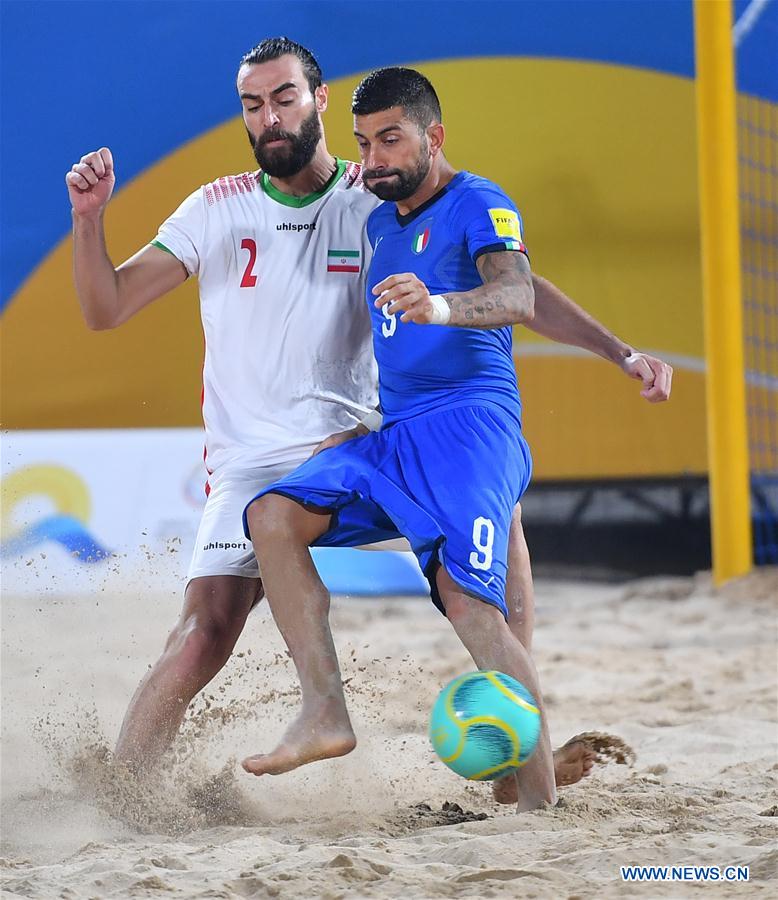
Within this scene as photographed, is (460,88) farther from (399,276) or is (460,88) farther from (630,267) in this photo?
(399,276)

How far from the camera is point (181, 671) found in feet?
9.66

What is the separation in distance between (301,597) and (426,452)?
0.41 meters

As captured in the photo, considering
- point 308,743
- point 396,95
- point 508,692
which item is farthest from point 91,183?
point 508,692

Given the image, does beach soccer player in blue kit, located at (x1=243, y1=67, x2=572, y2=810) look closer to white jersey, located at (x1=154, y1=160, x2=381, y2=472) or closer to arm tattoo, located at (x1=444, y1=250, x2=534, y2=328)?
arm tattoo, located at (x1=444, y1=250, x2=534, y2=328)

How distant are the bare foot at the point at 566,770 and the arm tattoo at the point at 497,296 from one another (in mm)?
1055

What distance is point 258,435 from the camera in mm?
Answer: 3072

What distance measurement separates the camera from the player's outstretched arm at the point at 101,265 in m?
2.86

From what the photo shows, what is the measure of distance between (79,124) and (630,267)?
2.87 metres

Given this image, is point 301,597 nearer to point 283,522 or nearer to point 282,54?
point 283,522

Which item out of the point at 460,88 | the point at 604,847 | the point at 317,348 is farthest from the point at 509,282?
the point at 460,88

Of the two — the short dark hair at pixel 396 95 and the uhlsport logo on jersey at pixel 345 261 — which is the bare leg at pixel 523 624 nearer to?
the uhlsport logo on jersey at pixel 345 261

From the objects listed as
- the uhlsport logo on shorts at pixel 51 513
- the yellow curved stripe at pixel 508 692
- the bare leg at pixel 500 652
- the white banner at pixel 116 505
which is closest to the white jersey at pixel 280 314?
the bare leg at pixel 500 652

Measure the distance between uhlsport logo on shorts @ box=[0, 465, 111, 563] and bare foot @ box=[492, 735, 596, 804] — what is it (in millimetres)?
3071

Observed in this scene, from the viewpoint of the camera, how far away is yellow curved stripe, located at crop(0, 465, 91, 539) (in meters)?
5.69
